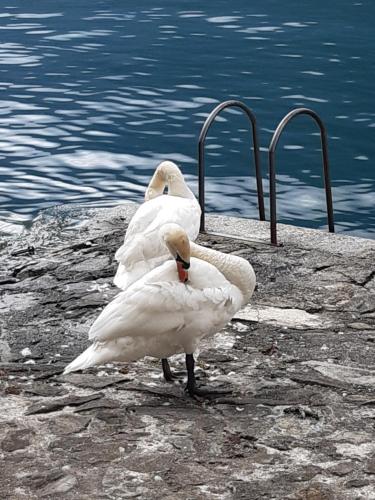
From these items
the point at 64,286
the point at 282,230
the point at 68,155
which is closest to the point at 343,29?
the point at 68,155

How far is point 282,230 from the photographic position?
713cm

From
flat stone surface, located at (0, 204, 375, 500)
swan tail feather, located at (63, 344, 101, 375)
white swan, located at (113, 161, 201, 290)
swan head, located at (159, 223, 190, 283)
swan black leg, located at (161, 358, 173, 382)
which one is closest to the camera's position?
flat stone surface, located at (0, 204, 375, 500)

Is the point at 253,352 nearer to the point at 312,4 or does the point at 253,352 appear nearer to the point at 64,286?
the point at 64,286

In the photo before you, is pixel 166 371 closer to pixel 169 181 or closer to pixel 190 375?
pixel 190 375

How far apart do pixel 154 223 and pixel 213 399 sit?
1244 millimetres

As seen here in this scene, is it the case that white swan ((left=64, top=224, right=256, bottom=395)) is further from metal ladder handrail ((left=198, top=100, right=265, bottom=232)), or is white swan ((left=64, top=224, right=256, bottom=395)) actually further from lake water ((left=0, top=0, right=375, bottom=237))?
lake water ((left=0, top=0, right=375, bottom=237))

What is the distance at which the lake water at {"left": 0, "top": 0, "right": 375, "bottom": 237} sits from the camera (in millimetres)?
9328

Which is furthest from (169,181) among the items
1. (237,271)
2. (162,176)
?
(237,271)

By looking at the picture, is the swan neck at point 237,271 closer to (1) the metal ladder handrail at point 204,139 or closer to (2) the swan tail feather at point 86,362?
(2) the swan tail feather at point 86,362

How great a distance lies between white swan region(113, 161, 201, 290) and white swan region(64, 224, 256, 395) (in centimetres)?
54

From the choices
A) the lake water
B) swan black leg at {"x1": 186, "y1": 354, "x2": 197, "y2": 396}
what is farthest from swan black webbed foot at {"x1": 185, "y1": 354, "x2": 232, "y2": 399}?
the lake water

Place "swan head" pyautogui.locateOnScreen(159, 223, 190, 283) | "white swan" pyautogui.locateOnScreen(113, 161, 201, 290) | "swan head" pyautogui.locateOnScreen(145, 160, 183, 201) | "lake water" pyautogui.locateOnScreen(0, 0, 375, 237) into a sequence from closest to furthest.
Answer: "swan head" pyautogui.locateOnScreen(159, 223, 190, 283), "white swan" pyautogui.locateOnScreen(113, 161, 201, 290), "swan head" pyautogui.locateOnScreen(145, 160, 183, 201), "lake water" pyautogui.locateOnScreen(0, 0, 375, 237)

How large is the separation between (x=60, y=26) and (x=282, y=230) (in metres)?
9.71

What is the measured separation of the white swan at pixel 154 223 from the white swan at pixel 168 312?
1.76ft
